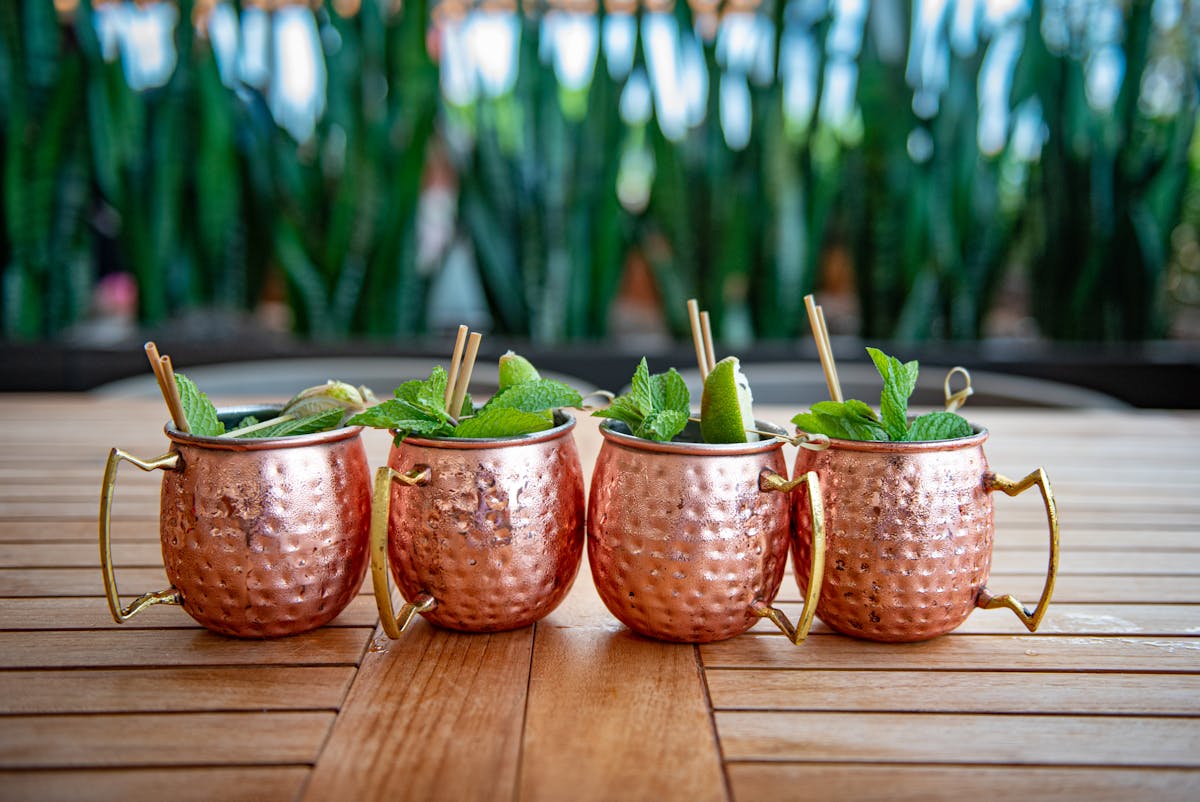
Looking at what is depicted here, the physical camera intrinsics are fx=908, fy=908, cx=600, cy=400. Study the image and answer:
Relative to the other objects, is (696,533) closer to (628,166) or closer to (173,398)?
(173,398)

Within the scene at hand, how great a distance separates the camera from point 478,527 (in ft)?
1.51

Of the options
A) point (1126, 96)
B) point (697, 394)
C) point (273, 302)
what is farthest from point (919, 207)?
point (273, 302)

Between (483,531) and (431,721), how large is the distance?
0.32 ft

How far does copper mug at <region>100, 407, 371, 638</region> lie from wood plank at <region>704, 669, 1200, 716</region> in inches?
8.3

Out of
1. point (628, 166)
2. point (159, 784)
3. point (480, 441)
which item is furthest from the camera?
point (628, 166)

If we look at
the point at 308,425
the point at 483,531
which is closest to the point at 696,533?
the point at 483,531

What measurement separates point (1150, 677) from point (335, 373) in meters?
1.16

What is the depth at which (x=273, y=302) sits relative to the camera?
2.66 meters

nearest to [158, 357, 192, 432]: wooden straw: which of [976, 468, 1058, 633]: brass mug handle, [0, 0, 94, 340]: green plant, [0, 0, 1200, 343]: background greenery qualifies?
[976, 468, 1058, 633]: brass mug handle

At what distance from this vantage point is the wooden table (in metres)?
0.36

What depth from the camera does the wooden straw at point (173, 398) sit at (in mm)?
455

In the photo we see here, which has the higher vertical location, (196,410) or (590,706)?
(196,410)

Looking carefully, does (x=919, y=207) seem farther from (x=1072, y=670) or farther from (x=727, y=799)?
(x=727, y=799)

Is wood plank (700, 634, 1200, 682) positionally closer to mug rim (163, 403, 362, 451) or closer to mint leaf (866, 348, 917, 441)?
mint leaf (866, 348, 917, 441)
